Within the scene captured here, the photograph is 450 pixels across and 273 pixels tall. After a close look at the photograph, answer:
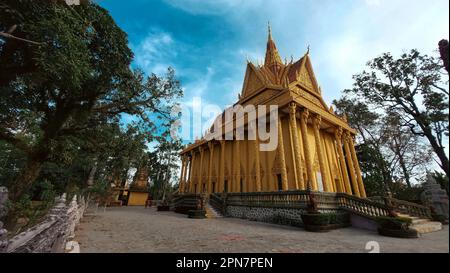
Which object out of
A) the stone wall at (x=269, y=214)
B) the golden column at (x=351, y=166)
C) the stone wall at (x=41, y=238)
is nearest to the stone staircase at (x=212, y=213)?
the stone wall at (x=269, y=214)

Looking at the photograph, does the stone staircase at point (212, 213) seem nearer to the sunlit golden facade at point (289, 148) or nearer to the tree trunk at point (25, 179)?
the sunlit golden facade at point (289, 148)

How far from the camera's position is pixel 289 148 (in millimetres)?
15484

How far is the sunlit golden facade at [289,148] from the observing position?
14368 mm

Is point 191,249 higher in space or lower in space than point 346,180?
lower

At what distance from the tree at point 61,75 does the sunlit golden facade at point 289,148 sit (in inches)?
362

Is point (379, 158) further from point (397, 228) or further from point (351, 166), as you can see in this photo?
point (397, 228)

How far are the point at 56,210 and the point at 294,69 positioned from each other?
21612 mm

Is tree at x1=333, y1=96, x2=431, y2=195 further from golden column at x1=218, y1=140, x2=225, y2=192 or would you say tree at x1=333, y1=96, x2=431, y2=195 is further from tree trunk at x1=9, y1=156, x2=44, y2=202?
tree trunk at x1=9, y1=156, x2=44, y2=202

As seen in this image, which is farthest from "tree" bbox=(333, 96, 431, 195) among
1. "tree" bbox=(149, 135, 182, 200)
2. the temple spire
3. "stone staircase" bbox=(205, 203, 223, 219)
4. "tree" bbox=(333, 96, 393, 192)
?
"tree" bbox=(149, 135, 182, 200)

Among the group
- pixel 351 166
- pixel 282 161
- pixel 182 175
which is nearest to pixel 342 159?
pixel 351 166

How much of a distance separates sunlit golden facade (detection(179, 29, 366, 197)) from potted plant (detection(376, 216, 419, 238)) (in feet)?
16.3
